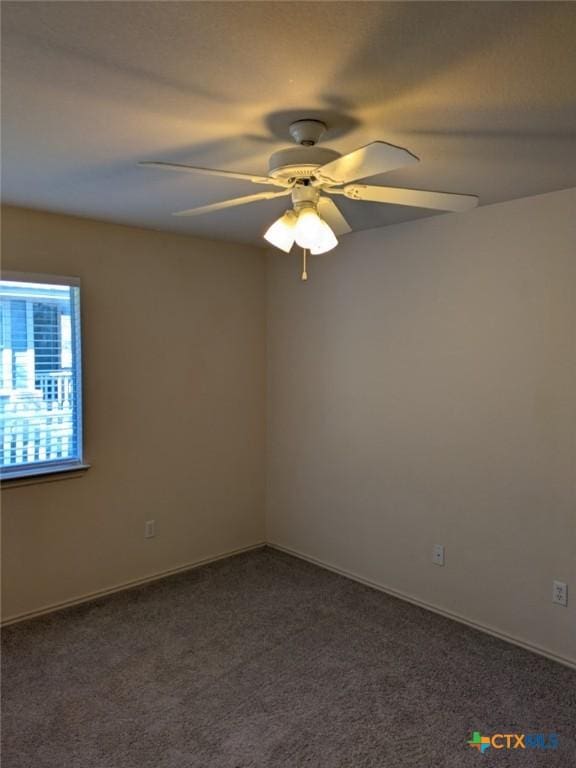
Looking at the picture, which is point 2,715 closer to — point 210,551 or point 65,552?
point 65,552

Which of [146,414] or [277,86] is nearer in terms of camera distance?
[277,86]

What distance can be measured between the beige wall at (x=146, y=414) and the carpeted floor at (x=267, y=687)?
0.33 metres

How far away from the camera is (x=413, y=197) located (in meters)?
1.89

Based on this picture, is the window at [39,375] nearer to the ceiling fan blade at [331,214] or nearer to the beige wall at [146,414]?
the beige wall at [146,414]

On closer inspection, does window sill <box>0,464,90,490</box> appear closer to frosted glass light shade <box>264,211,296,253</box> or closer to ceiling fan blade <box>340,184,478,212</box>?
frosted glass light shade <box>264,211,296,253</box>

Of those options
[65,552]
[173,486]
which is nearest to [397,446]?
[173,486]

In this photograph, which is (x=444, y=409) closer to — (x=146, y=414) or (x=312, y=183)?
(x=312, y=183)

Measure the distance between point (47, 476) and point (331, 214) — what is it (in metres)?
2.21

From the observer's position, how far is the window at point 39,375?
304 centimetres

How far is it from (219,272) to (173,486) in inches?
61.6

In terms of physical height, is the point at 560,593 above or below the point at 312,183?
below

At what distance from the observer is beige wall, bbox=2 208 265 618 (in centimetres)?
318

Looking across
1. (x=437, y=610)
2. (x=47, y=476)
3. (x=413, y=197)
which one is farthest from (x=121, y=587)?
(x=413, y=197)

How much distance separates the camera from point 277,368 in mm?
4254
